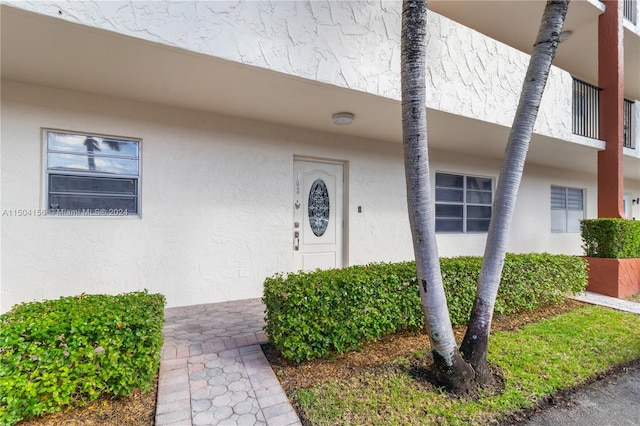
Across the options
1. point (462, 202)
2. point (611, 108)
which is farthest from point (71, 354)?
point (611, 108)

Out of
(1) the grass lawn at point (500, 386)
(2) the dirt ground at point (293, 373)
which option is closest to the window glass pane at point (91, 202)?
(2) the dirt ground at point (293, 373)

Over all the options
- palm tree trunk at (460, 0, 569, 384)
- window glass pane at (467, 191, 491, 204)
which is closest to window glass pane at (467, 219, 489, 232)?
window glass pane at (467, 191, 491, 204)

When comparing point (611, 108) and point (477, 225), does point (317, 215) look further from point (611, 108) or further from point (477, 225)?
point (611, 108)

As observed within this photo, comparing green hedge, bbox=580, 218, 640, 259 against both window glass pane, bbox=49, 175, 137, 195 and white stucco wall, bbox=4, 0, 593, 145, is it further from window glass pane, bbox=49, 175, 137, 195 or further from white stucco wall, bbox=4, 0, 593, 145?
window glass pane, bbox=49, 175, 137, 195

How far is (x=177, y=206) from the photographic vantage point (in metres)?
4.68

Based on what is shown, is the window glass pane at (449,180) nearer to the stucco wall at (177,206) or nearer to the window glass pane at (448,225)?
the window glass pane at (448,225)

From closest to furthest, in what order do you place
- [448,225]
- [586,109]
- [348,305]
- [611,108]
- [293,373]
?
[293,373]
[348,305]
[611,108]
[586,109]
[448,225]

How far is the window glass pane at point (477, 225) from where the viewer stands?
26.2 ft

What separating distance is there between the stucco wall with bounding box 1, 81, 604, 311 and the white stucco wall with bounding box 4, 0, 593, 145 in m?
1.85

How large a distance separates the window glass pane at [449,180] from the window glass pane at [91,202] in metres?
6.45

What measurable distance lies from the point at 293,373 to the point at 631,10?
36.1 feet

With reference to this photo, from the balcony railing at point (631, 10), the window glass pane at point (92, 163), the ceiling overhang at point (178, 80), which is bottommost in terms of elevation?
the window glass pane at point (92, 163)

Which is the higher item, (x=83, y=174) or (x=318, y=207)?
(x=83, y=174)

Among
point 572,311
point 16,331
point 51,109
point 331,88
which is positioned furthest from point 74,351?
point 572,311
